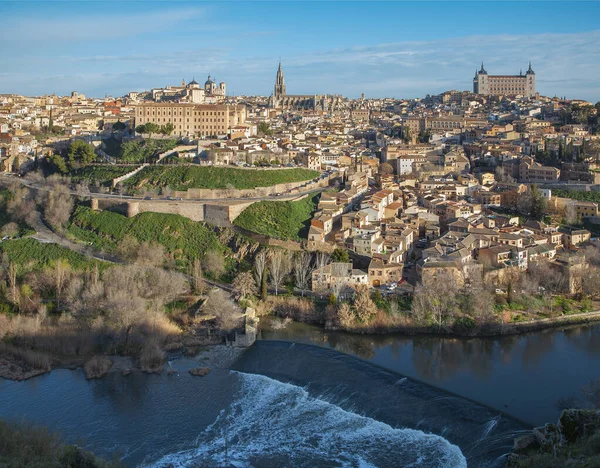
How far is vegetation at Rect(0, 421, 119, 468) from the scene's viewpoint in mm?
8516

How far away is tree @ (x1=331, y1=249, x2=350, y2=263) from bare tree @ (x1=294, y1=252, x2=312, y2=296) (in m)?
0.72

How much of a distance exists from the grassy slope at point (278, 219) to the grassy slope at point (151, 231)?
1302 mm

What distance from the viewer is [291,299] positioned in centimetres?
1705

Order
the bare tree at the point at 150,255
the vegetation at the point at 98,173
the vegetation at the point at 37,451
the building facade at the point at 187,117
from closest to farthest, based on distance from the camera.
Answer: the vegetation at the point at 37,451 → the bare tree at the point at 150,255 → the vegetation at the point at 98,173 → the building facade at the point at 187,117

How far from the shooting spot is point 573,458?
8.27m

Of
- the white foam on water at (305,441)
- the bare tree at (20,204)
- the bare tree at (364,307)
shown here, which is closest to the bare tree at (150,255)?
the bare tree at (20,204)

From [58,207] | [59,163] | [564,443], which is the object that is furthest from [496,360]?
[59,163]

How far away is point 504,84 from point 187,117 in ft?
114

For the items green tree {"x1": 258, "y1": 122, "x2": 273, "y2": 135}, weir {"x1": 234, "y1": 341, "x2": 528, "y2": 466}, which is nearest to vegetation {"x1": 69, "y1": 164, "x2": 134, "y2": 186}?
green tree {"x1": 258, "y1": 122, "x2": 273, "y2": 135}

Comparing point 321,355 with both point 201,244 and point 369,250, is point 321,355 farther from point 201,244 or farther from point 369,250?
point 201,244

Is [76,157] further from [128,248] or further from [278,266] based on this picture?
[278,266]

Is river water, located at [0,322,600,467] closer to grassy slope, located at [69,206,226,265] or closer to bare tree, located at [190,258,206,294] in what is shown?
bare tree, located at [190,258,206,294]

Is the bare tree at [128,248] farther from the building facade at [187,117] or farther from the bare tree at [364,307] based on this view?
the building facade at [187,117]

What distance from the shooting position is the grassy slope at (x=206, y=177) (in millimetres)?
23312
